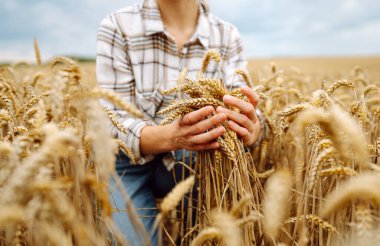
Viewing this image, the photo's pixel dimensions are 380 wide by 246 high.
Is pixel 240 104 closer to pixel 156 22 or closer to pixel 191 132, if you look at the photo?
pixel 191 132

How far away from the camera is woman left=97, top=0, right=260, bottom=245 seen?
168cm

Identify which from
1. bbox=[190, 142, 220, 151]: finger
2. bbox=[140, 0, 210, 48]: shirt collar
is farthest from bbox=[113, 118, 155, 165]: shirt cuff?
bbox=[140, 0, 210, 48]: shirt collar

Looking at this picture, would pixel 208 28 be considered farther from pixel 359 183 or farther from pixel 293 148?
pixel 359 183

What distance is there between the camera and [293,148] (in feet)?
6.08

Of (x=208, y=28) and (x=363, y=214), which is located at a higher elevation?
(x=208, y=28)

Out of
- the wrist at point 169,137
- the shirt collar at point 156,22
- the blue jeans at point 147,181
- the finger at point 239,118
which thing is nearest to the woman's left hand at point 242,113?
the finger at point 239,118

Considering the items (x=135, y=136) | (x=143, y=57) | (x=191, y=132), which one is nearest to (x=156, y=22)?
(x=143, y=57)

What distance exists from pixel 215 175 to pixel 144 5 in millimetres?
1174

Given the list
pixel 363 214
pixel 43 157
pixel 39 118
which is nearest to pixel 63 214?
pixel 43 157

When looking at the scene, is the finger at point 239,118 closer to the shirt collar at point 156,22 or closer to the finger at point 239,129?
the finger at point 239,129

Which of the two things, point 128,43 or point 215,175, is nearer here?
point 215,175

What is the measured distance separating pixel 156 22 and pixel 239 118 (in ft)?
2.95

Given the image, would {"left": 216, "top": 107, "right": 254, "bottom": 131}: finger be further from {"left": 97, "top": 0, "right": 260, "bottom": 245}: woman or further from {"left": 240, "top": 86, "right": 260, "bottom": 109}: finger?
{"left": 97, "top": 0, "right": 260, "bottom": 245}: woman

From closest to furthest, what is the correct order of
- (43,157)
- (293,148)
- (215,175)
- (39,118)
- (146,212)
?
(43,157) < (39,118) < (215,175) < (146,212) < (293,148)
